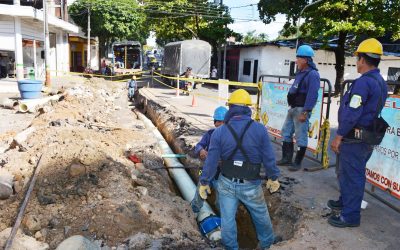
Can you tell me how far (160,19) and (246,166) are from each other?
34.4 m

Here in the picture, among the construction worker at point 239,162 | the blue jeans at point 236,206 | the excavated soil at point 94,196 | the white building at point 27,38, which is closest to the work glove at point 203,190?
the construction worker at point 239,162

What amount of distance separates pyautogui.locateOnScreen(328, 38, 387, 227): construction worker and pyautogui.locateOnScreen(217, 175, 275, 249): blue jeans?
1.01m

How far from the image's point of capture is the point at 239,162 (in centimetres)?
375

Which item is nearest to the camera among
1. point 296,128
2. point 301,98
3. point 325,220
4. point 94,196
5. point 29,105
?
point 325,220

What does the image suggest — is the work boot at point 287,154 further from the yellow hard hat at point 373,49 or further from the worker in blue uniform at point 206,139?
the yellow hard hat at point 373,49

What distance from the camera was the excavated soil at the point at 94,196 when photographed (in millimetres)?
4336

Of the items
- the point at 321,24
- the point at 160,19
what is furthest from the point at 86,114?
the point at 160,19

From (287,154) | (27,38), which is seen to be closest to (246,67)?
(27,38)

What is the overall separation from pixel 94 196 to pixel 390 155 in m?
4.14

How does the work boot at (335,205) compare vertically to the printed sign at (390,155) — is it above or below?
below

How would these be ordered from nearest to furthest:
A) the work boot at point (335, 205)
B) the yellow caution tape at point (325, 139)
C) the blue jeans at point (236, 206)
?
the blue jeans at point (236, 206) → the work boot at point (335, 205) → the yellow caution tape at point (325, 139)

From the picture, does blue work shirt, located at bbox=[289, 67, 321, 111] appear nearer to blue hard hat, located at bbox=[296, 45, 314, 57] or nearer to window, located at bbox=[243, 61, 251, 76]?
blue hard hat, located at bbox=[296, 45, 314, 57]

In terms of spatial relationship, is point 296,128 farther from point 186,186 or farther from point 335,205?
point 186,186

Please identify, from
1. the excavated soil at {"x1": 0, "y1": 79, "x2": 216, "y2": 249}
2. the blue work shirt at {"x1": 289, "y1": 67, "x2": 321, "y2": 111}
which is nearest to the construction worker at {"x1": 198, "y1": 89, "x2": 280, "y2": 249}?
the excavated soil at {"x1": 0, "y1": 79, "x2": 216, "y2": 249}
